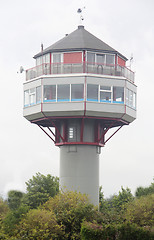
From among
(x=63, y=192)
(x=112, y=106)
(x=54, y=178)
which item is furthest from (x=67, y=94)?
(x=54, y=178)

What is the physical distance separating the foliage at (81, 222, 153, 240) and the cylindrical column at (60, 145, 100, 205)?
9320 millimetres

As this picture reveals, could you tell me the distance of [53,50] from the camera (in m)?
57.8

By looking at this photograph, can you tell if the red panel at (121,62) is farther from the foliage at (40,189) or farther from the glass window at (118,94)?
the foliage at (40,189)

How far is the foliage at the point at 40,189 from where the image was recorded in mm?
69625

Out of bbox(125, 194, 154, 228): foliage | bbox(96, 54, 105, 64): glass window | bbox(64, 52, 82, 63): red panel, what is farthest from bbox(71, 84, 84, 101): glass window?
bbox(125, 194, 154, 228): foliage

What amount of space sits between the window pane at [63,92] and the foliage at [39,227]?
1109 cm

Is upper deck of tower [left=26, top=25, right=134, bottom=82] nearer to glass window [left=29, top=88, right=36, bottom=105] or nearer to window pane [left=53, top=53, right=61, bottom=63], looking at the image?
window pane [left=53, top=53, right=61, bottom=63]

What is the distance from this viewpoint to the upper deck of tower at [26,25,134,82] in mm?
56469

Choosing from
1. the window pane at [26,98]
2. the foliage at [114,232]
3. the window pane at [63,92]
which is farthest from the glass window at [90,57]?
the foliage at [114,232]

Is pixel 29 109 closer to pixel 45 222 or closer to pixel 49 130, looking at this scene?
pixel 49 130

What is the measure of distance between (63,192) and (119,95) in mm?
10718

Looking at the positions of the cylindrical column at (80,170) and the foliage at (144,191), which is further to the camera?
the foliage at (144,191)

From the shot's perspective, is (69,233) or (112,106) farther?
(112,106)

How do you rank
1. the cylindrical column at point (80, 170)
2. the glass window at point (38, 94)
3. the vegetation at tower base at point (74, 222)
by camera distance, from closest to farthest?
the vegetation at tower base at point (74, 222), the cylindrical column at point (80, 170), the glass window at point (38, 94)
